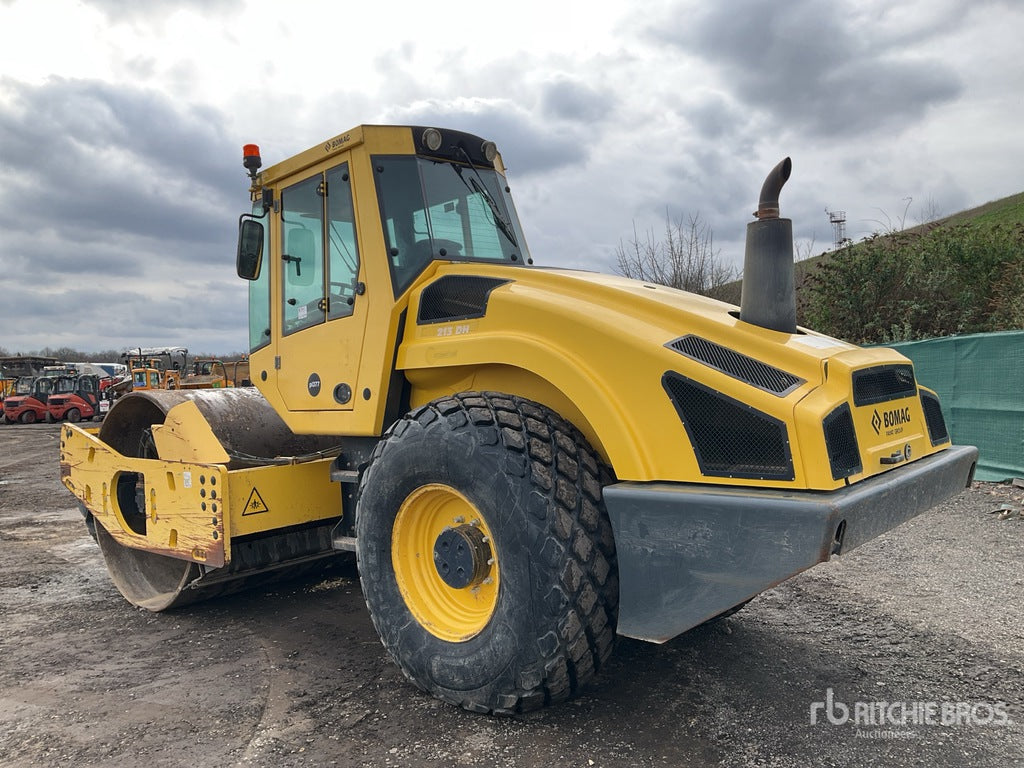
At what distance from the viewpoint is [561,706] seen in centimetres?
332

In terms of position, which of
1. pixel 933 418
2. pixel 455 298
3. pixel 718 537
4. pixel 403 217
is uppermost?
pixel 403 217

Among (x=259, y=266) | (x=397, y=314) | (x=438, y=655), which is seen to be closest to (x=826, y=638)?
(x=438, y=655)

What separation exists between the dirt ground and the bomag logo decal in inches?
46.8

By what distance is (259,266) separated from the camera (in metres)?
4.82

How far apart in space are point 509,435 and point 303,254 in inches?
84.1

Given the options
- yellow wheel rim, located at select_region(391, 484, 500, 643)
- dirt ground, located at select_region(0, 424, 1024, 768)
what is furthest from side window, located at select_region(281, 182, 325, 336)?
dirt ground, located at select_region(0, 424, 1024, 768)

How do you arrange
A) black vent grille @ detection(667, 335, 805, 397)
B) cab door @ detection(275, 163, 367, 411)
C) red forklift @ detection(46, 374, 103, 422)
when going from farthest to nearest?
red forklift @ detection(46, 374, 103, 422) → cab door @ detection(275, 163, 367, 411) → black vent grille @ detection(667, 335, 805, 397)

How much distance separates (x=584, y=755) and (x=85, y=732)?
212 cm

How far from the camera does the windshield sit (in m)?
4.03

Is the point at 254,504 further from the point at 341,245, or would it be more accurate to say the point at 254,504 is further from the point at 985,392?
the point at 985,392

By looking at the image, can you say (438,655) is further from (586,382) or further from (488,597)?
(586,382)

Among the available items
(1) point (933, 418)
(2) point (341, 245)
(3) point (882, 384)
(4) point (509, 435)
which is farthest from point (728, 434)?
(2) point (341, 245)

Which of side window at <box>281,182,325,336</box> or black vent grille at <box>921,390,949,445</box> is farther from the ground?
side window at <box>281,182,325,336</box>
